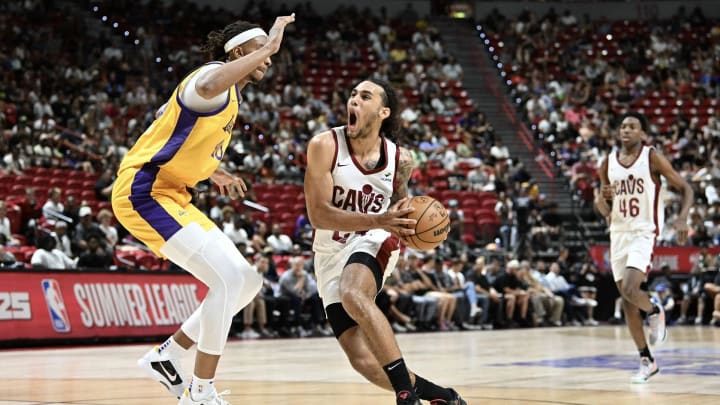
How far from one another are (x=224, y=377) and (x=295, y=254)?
986cm

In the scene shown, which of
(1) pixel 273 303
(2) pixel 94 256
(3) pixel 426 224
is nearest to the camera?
(3) pixel 426 224

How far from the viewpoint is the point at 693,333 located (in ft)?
56.4

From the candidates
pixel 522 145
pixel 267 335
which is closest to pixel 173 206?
pixel 267 335

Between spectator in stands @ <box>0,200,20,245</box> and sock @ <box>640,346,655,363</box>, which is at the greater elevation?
spectator in stands @ <box>0,200,20,245</box>

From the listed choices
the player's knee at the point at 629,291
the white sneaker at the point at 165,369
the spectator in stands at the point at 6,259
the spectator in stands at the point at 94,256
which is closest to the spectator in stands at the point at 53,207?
the spectator in stands at the point at 94,256

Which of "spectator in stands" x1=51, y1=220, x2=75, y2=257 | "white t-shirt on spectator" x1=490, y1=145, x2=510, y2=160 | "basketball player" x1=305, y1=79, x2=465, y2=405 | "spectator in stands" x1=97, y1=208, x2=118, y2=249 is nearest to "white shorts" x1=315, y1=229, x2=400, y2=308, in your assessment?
"basketball player" x1=305, y1=79, x2=465, y2=405

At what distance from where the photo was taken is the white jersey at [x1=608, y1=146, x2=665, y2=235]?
9.58m

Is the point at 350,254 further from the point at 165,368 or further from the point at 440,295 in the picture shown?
the point at 440,295

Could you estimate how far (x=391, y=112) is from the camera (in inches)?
239

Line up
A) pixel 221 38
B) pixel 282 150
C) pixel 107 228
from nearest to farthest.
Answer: pixel 221 38
pixel 107 228
pixel 282 150

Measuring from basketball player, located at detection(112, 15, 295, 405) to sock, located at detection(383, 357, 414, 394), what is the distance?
0.95 metres

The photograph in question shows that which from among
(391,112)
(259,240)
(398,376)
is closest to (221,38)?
(391,112)

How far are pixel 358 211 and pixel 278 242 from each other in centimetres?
1295

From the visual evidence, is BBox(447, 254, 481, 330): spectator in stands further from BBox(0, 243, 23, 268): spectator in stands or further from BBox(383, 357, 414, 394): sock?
BBox(383, 357, 414, 394): sock
